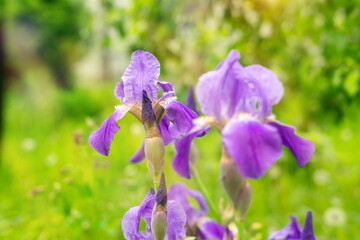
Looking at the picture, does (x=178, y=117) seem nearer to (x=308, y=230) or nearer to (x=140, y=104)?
(x=140, y=104)

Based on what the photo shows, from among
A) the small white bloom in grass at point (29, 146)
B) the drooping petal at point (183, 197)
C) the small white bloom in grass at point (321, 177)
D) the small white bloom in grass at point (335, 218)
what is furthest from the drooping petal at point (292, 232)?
the small white bloom in grass at point (29, 146)

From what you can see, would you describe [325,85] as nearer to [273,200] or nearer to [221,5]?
[221,5]

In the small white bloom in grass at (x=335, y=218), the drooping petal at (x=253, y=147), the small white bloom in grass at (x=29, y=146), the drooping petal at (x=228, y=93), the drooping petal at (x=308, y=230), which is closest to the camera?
the drooping petal at (x=253, y=147)

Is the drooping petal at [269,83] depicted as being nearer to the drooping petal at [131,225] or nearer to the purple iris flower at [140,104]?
the purple iris flower at [140,104]

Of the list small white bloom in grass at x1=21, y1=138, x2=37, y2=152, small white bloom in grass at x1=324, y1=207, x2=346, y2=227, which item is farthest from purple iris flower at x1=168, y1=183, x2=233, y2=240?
small white bloom in grass at x1=21, y1=138, x2=37, y2=152

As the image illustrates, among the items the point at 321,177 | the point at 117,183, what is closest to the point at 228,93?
the point at 117,183

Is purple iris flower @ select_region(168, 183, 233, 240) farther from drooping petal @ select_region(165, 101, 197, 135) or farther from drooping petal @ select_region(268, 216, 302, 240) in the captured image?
drooping petal @ select_region(165, 101, 197, 135)
